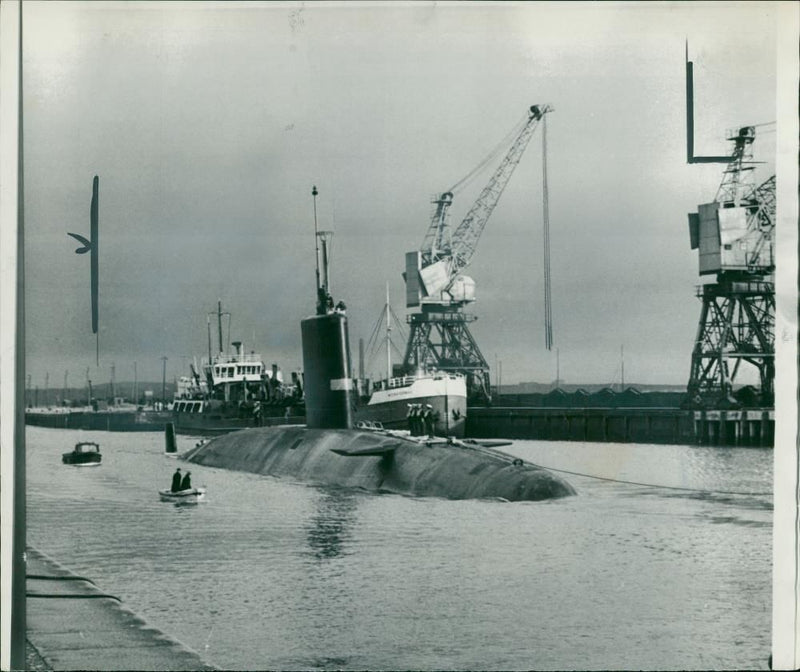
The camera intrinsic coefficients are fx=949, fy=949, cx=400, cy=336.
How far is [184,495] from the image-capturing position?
661 centimetres

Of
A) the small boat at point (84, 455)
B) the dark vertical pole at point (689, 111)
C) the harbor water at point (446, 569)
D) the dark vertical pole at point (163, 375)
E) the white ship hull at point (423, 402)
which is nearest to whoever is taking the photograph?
the harbor water at point (446, 569)

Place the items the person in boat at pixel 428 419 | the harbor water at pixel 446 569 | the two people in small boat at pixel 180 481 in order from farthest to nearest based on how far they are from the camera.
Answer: the person in boat at pixel 428 419 < the two people in small boat at pixel 180 481 < the harbor water at pixel 446 569

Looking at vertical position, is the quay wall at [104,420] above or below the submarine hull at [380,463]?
above

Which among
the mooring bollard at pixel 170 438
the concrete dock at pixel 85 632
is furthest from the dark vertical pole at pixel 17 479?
the mooring bollard at pixel 170 438

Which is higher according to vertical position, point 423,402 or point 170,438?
point 423,402

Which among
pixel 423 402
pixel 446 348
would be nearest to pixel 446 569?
pixel 446 348

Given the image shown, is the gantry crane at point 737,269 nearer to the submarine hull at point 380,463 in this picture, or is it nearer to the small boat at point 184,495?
the submarine hull at point 380,463

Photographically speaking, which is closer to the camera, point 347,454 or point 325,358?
point 325,358

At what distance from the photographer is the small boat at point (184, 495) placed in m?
6.55

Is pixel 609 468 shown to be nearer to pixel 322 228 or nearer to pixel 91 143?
pixel 322 228

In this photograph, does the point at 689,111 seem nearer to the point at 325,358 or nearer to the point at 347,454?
the point at 325,358

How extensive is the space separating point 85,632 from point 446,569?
2.21 meters

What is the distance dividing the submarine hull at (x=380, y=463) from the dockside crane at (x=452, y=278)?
1.24m

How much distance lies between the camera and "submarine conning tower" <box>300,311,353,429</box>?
6699 mm
